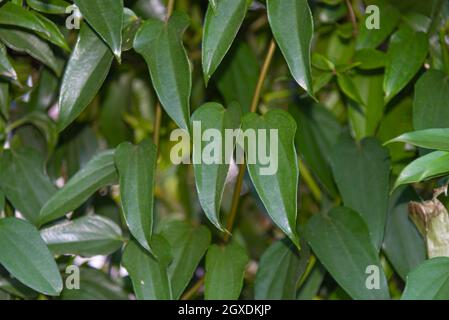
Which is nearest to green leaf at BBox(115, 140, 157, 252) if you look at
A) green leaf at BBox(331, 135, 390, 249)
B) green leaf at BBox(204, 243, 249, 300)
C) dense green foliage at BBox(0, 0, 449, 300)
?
dense green foliage at BBox(0, 0, 449, 300)

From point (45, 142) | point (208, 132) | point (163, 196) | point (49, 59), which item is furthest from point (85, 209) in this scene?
point (163, 196)

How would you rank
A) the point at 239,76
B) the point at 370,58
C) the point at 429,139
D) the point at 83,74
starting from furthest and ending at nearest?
1. the point at 239,76
2. the point at 370,58
3. the point at 83,74
4. the point at 429,139

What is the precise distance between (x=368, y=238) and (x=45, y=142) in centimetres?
47

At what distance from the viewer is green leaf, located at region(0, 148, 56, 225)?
92 centimetres

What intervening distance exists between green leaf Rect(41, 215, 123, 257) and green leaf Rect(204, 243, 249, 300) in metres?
0.11

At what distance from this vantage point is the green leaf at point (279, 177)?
2.48 ft

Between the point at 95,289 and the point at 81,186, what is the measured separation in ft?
0.47

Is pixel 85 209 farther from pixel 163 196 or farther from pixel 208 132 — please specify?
pixel 163 196

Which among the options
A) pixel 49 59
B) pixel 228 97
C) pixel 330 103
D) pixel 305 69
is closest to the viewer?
pixel 305 69

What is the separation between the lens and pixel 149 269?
2.77 ft

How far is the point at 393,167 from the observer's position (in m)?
0.96

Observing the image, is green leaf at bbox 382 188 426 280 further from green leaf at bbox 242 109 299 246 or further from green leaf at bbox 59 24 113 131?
green leaf at bbox 59 24 113 131

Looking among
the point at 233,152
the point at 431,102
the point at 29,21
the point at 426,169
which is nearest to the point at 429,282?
the point at 426,169

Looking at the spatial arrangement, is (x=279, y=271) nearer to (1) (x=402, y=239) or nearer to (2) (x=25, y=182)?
(1) (x=402, y=239)
